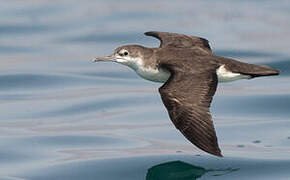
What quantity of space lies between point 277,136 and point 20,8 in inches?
367

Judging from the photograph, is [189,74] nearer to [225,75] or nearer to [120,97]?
[225,75]

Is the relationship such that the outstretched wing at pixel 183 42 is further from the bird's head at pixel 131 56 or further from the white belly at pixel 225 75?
the white belly at pixel 225 75

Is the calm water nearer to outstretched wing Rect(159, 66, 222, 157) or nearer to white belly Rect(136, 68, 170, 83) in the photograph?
white belly Rect(136, 68, 170, 83)

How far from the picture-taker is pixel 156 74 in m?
12.7

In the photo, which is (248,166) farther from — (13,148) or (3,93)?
(3,93)

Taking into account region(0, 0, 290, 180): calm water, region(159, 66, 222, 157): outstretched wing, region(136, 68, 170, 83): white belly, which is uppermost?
region(159, 66, 222, 157): outstretched wing

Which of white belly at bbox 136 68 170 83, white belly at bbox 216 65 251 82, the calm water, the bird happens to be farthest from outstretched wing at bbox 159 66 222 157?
the calm water

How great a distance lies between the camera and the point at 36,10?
70.8 feet

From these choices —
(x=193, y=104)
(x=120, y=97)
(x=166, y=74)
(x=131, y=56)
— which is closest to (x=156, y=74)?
(x=166, y=74)

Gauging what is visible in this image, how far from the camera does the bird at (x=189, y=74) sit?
35.6 feet

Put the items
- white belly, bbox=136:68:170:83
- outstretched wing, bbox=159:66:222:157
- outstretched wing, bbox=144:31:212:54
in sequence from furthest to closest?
outstretched wing, bbox=144:31:212:54 < white belly, bbox=136:68:170:83 < outstretched wing, bbox=159:66:222:157

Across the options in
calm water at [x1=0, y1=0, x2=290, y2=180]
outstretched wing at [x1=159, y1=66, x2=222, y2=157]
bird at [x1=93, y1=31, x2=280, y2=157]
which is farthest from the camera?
calm water at [x1=0, y1=0, x2=290, y2=180]

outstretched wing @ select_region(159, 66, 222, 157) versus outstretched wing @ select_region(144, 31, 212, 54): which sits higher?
outstretched wing @ select_region(159, 66, 222, 157)

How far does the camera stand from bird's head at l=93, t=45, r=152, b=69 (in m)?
13.0
